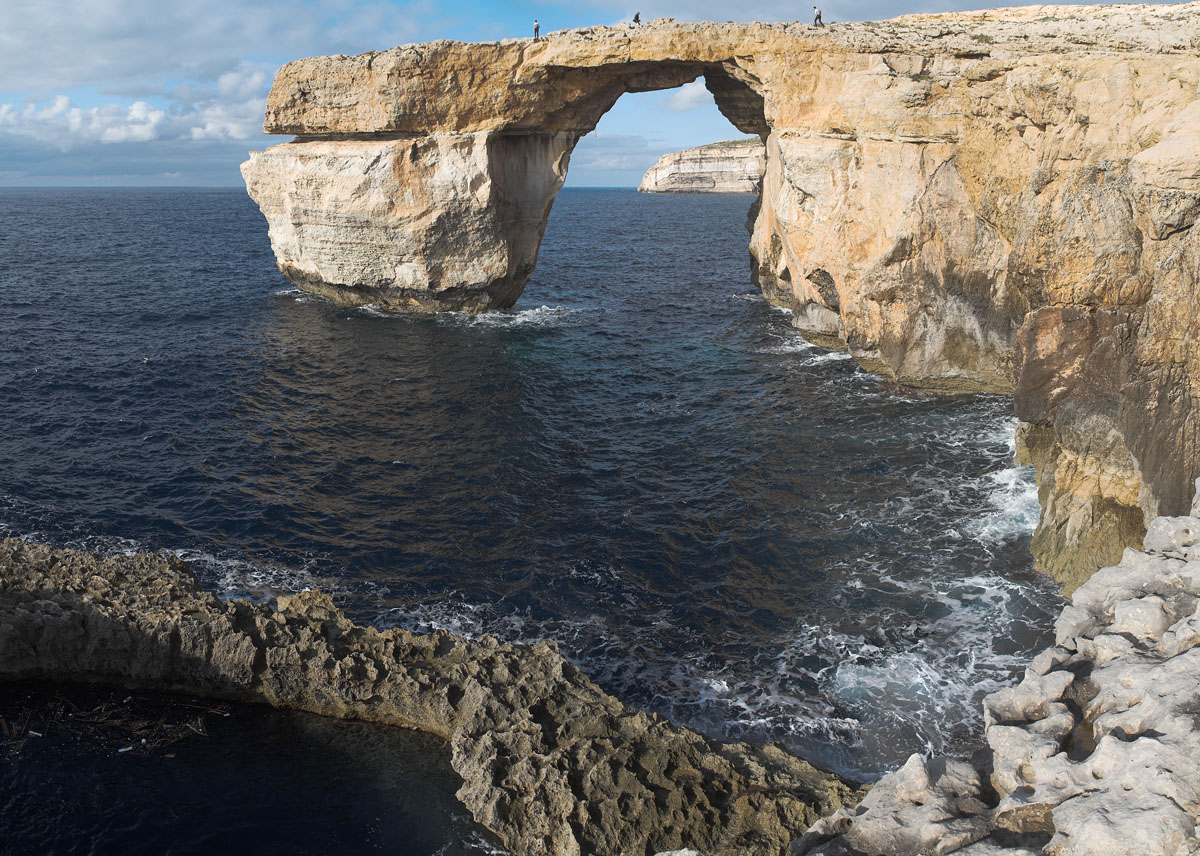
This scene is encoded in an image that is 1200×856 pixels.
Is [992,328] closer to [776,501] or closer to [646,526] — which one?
[776,501]

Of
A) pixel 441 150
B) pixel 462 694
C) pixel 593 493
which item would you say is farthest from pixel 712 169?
pixel 462 694

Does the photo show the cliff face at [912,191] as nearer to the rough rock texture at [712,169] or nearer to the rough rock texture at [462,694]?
the rough rock texture at [462,694]

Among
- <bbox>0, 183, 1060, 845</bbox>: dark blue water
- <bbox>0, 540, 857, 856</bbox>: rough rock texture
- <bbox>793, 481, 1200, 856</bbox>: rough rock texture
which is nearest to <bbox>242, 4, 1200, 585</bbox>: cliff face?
<bbox>0, 183, 1060, 845</bbox>: dark blue water

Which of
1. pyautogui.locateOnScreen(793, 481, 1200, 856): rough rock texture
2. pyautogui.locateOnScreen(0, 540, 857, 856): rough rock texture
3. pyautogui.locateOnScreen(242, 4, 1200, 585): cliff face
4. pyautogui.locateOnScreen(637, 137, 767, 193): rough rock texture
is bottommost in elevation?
pyautogui.locateOnScreen(0, 540, 857, 856): rough rock texture

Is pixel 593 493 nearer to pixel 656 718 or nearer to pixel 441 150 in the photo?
pixel 656 718

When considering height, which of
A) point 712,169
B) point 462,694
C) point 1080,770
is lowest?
point 462,694

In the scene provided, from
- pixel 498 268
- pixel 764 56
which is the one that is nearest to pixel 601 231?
pixel 498 268

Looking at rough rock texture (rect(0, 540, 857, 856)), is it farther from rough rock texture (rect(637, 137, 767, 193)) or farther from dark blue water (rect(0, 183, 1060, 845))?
rough rock texture (rect(637, 137, 767, 193))
